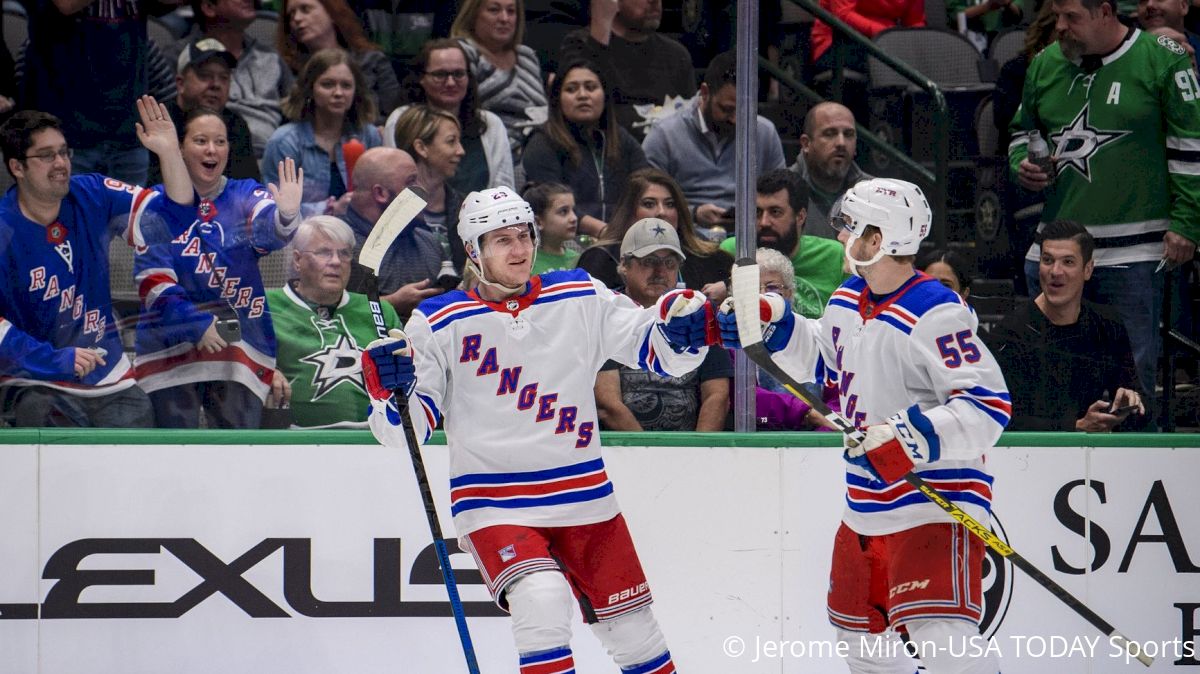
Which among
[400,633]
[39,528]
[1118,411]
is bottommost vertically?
[400,633]

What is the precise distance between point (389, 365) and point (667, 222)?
3.91 feet

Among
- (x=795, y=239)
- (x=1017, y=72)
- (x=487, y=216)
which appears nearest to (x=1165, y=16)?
→ (x=1017, y=72)

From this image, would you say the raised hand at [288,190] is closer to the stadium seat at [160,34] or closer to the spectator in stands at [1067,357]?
the stadium seat at [160,34]

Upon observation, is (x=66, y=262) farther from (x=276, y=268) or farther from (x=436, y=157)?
(x=436, y=157)

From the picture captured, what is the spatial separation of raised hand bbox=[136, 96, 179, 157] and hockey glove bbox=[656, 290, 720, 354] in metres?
1.54

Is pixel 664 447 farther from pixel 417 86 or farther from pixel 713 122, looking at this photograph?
pixel 417 86

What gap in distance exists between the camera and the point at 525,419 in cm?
341

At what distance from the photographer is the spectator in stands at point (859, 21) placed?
15.0 feet

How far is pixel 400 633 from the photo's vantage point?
414cm

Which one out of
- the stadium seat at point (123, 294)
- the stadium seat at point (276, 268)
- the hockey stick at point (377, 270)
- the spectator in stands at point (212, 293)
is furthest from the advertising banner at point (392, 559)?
the hockey stick at point (377, 270)

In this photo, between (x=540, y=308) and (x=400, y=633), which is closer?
(x=540, y=308)

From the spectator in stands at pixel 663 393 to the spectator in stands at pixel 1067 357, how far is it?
2.55 feet

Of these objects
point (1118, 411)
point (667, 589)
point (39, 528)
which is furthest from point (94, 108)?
point (1118, 411)

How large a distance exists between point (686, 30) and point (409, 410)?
153 cm
